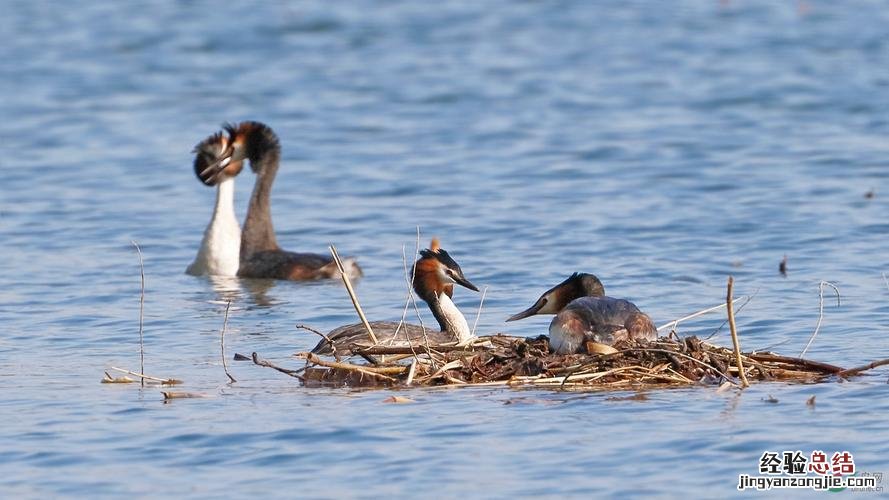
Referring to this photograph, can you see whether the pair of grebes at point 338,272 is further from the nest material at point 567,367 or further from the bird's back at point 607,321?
the nest material at point 567,367

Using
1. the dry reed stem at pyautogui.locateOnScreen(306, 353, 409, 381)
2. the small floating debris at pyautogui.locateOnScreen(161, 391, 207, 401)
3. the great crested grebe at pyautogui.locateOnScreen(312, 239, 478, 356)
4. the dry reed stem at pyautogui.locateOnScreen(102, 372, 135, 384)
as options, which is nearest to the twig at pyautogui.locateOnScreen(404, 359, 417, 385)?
the dry reed stem at pyautogui.locateOnScreen(306, 353, 409, 381)

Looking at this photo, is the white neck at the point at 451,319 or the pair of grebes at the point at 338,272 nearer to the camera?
the pair of grebes at the point at 338,272

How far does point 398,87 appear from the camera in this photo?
76.9ft

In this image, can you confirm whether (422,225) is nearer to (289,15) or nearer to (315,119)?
(315,119)

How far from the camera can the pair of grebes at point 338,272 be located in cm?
798

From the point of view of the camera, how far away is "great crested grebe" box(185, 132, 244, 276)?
1288cm

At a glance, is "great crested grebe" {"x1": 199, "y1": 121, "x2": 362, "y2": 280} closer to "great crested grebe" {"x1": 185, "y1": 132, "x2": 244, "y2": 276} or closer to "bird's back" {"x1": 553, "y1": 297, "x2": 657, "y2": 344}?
"great crested grebe" {"x1": 185, "y1": 132, "x2": 244, "y2": 276}

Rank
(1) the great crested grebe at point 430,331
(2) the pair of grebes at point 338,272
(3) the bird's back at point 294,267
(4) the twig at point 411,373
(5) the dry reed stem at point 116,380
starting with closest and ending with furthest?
(4) the twig at point 411,373, (2) the pair of grebes at point 338,272, (5) the dry reed stem at point 116,380, (1) the great crested grebe at point 430,331, (3) the bird's back at point 294,267

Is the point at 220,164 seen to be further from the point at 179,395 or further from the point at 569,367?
the point at 569,367

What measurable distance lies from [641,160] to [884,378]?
991 centimetres

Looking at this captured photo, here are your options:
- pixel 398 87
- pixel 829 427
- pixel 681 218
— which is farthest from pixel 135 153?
pixel 829 427

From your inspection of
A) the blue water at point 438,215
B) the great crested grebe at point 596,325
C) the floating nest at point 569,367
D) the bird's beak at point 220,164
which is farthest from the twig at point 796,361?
the bird's beak at point 220,164

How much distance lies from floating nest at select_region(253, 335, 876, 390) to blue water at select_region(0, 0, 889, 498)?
154mm

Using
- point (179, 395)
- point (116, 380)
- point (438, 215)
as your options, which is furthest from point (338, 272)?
point (179, 395)
